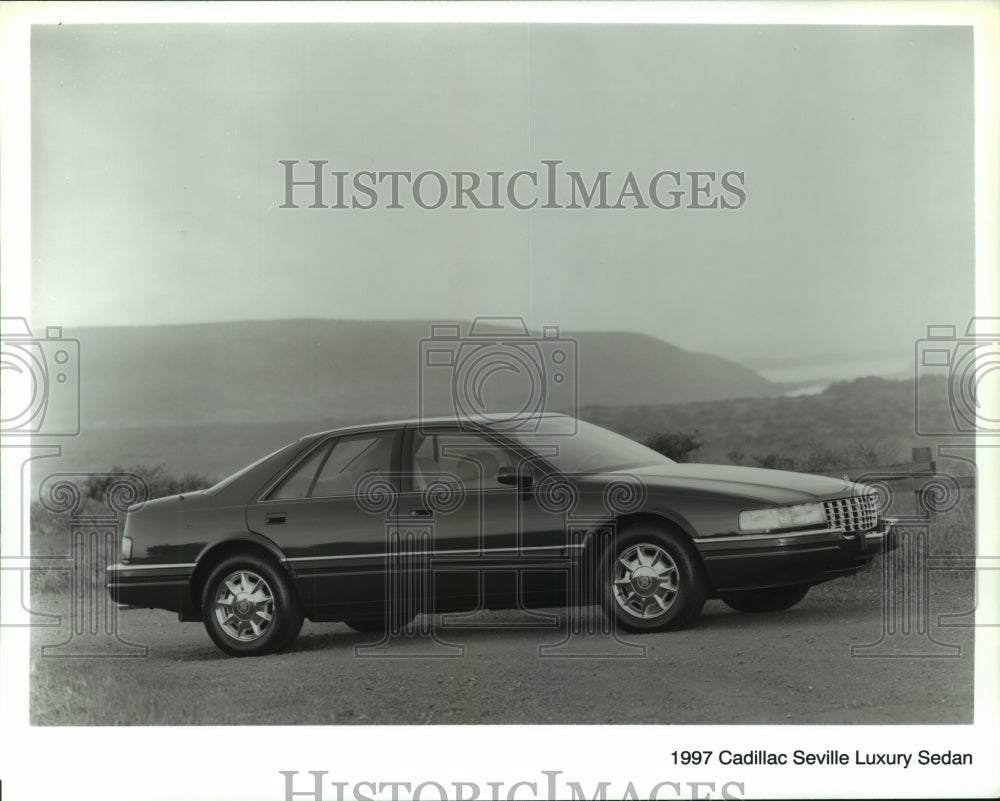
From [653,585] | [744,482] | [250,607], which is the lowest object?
[250,607]

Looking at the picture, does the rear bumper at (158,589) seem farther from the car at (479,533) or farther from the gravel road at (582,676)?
the gravel road at (582,676)

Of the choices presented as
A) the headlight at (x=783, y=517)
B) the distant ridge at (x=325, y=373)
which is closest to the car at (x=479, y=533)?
the headlight at (x=783, y=517)

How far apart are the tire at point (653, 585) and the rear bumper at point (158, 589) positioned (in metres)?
1.88

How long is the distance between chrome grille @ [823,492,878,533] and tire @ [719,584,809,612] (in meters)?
0.30

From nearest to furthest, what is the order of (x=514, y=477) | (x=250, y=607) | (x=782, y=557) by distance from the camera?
(x=782, y=557) < (x=514, y=477) < (x=250, y=607)

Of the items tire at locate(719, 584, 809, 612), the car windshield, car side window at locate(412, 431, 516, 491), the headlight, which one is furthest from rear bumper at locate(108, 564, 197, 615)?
the headlight

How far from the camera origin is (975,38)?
476cm

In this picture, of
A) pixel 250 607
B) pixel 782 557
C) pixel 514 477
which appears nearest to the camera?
pixel 782 557

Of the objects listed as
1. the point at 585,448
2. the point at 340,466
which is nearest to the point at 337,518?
the point at 340,466

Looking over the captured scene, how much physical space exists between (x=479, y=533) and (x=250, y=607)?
1.09 m

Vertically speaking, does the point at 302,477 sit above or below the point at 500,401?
below

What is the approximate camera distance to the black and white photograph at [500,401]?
4605mm

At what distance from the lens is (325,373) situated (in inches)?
185

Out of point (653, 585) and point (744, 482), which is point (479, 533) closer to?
point (653, 585)
